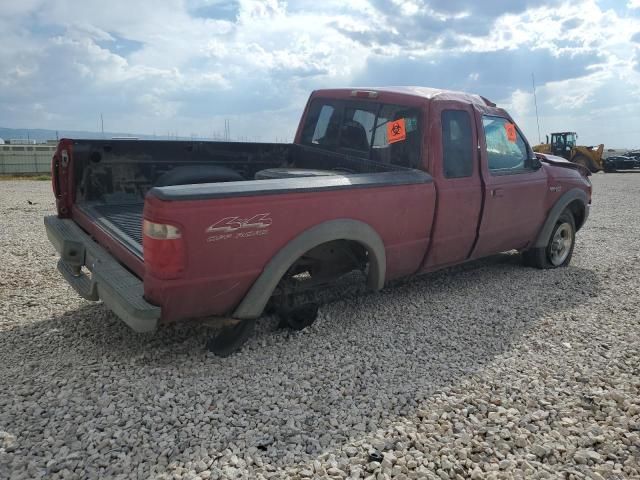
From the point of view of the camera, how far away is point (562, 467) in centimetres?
260

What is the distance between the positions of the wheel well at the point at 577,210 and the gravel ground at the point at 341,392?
5.19ft

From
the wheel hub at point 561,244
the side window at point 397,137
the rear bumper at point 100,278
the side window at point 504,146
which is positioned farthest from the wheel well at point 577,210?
the rear bumper at point 100,278

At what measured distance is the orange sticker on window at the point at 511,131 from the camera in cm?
546

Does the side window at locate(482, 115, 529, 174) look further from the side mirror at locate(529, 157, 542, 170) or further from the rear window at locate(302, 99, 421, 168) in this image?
the rear window at locate(302, 99, 421, 168)

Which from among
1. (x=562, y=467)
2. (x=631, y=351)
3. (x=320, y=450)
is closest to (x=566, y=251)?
(x=631, y=351)

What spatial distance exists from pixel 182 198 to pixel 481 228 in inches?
122

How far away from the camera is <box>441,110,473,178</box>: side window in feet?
15.2

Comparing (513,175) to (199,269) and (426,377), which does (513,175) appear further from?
(199,269)

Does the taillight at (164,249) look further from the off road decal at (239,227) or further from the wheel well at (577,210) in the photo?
the wheel well at (577,210)

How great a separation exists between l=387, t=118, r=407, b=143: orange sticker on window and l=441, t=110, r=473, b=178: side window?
352 millimetres

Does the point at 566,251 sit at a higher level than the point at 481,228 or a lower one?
lower

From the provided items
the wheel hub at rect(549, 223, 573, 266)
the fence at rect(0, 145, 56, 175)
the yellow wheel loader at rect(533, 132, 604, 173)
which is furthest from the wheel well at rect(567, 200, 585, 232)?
the fence at rect(0, 145, 56, 175)

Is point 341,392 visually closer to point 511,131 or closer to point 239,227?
point 239,227

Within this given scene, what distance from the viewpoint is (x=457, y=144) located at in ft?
15.6
